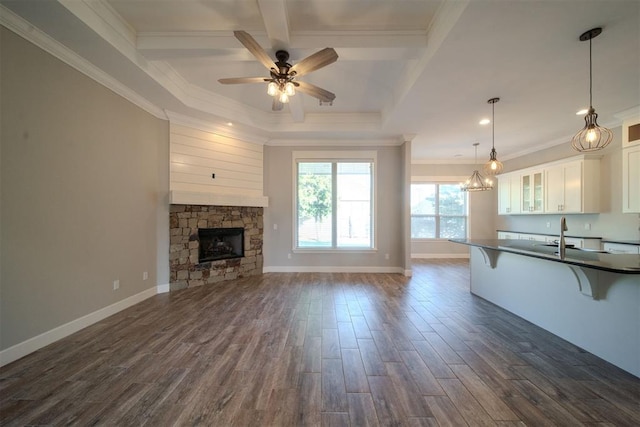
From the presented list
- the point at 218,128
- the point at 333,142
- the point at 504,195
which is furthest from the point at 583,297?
the point at 218,128

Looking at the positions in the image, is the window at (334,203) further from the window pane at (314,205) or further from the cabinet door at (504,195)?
the cabinet door at (504,195)

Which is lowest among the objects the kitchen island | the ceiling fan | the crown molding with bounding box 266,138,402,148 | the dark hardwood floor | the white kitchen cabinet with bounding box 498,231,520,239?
the dark hardwood floor

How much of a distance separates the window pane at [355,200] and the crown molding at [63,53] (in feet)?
12.6

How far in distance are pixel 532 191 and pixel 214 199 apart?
7.05 m

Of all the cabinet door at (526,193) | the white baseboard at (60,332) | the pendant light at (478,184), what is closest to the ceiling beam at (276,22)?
the white baseboard at (60,332)

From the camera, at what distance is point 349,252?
5645 mm

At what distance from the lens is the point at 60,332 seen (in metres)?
2.58

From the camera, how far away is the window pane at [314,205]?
5.68 metres

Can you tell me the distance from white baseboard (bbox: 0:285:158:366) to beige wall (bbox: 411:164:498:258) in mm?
6945

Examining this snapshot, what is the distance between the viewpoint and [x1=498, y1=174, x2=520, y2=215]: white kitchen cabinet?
6.31 metres

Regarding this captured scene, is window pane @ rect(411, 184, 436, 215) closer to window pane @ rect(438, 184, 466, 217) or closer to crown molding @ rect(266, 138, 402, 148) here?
window pane @ rect(438, 184, 466, 217)

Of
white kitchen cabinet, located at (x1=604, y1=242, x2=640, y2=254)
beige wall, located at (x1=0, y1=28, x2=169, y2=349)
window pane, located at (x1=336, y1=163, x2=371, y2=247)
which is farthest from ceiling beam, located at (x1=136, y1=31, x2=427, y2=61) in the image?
white kitchen cabinet, located at (x1=604, y1=242, x2=640, y2=254)

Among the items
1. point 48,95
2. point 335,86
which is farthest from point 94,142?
point 335,86

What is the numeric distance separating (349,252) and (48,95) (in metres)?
5.04
